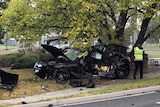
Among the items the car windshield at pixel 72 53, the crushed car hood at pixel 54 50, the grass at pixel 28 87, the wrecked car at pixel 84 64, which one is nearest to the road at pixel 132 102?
the grass at pixel 28 87

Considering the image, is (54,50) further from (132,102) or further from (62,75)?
(132,102)

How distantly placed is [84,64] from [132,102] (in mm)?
6077

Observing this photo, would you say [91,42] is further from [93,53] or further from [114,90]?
[114,90]

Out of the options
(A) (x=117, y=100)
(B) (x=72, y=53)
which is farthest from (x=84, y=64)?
(A) (x=117, y=100)

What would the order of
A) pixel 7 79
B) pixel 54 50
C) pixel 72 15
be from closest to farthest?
pixel 7 79 < pixel 72 15 < pixel 54 50

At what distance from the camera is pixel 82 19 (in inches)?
587

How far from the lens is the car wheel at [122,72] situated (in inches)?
655

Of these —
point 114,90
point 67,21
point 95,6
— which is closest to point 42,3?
point 67,21

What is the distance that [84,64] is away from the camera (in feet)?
52.7

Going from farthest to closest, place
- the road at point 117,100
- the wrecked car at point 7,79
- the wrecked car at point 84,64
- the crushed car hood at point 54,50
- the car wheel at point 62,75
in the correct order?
1. the crushed car hood at point 54,50
2. the wrecked car at point 84,64
3. the car wheel at point 62,75
4. the wrecked car at point 7,79
5. the road at point 117,100

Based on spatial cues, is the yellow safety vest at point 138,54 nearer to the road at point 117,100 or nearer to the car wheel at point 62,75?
the car wheel at point 62,75

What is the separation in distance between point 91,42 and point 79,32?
76 centimetres

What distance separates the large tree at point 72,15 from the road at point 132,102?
465cm

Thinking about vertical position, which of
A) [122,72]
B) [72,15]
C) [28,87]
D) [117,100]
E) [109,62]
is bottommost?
[117,100]
